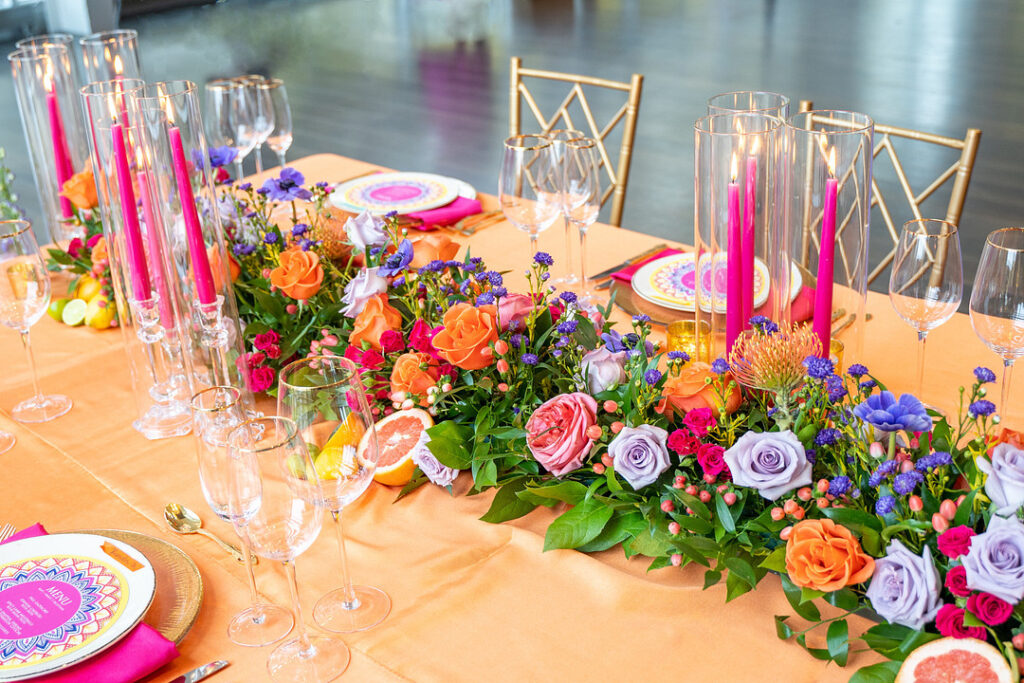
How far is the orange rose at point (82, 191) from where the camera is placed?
1896 millimetres

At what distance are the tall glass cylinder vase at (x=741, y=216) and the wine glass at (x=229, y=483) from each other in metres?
0.58

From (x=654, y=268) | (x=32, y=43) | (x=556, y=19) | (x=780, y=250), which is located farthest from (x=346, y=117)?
(x=780, y=250)

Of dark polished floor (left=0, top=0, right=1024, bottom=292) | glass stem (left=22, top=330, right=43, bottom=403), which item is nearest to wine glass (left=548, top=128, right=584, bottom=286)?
glass stem (left=22, top=330, right=43, bottom=403)

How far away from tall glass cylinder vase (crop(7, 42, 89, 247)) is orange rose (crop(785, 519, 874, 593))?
1602mm

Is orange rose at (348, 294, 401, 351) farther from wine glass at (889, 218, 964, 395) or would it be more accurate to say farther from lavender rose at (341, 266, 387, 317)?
wine glass at (889, 218, 964, 395)

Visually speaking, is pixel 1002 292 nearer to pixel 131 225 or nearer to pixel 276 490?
pixel 276 490

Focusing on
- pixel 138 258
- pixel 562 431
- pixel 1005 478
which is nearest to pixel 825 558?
pixel 1005 478

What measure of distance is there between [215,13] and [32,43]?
26.8 feet

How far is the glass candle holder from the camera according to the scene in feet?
3.74

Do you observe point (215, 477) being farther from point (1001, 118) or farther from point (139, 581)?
point (1001, 118)

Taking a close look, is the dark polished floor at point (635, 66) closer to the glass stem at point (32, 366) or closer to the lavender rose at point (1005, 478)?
the lavender rose at point (1005, 478)

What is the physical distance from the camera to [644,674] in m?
0.98

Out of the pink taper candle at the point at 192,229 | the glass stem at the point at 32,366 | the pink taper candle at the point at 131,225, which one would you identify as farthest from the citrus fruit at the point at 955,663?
the glass stem at the point at 32,366

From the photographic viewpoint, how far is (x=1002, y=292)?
1.11 metres
